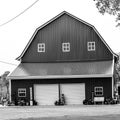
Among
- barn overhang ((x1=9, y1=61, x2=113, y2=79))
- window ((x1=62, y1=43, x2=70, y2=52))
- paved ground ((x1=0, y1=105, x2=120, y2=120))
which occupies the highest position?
window ((x1=62, y1=43, x2=70, y2=52))

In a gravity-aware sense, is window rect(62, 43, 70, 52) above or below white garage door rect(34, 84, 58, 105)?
above

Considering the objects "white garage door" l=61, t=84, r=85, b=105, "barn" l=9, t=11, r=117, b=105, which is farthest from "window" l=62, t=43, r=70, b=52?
"white garage door" l=61, t=84, r=85, b=105

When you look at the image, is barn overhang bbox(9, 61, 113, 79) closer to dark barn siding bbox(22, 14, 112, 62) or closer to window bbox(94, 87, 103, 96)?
dark barn siding bbox(22, 14, 112, 62)

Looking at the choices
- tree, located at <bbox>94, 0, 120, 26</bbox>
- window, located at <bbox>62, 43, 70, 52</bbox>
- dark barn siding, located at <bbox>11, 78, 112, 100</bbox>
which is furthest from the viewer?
window, located at <bbox>62, 43, 70, 52</bbox>

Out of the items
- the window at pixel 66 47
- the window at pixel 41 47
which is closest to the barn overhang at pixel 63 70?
the window at pixel 66 47

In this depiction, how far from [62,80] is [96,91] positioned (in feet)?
11.8

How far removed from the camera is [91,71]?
43531 millimetres

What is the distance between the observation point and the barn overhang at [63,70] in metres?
43.1

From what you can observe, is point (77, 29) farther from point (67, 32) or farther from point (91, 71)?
point (91, 71)

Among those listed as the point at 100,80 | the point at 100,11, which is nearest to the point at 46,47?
the point at 100,80

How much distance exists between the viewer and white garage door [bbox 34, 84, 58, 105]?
4462 cm

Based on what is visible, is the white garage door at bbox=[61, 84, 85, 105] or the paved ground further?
the white garage door at bbox=[61, 84, 85, 105]

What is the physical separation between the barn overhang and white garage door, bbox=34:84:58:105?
4.81 ft

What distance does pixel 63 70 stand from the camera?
146 ft
